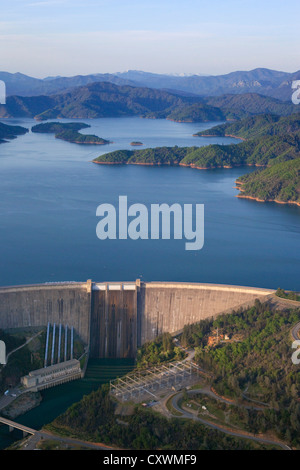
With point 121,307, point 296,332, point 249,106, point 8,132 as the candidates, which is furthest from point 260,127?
point 296,332

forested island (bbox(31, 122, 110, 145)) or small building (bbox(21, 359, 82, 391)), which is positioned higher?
forested island (bbox(31, 122, 110, 145))

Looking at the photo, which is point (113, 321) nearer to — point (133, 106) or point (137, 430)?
point (137, 430)

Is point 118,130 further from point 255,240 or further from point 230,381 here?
point 230,381

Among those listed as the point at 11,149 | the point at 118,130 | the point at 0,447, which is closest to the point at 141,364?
the point at 0,447

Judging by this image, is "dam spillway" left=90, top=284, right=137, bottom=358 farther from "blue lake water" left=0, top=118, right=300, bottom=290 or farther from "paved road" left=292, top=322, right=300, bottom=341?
"paved road" left=292, top=322, right=300, bottom=341

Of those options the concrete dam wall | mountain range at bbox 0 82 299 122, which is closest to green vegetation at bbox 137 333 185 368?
the concrete dam wall
